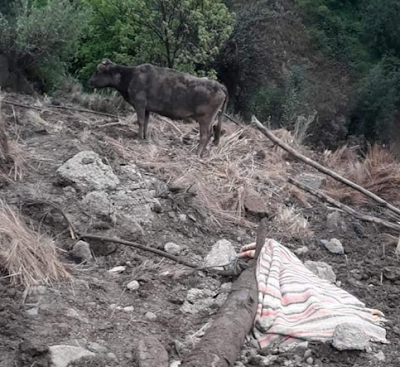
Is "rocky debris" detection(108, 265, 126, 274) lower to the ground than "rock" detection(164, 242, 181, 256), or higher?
higher

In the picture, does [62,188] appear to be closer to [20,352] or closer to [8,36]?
Result: [20,352]

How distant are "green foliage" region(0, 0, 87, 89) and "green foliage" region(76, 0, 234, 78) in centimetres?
322

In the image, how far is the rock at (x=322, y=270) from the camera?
7.39 m

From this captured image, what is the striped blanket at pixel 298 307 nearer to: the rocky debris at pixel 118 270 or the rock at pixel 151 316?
the rock at pixel 151 316

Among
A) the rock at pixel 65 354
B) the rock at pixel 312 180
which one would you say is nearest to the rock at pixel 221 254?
the rock at pixel 65 354

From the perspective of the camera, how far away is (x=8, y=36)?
14188 millimetres

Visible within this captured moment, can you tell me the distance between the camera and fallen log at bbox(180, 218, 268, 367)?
492 centimetres

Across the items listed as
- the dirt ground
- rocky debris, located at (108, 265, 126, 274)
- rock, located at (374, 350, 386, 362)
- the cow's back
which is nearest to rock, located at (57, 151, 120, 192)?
the dirt ground

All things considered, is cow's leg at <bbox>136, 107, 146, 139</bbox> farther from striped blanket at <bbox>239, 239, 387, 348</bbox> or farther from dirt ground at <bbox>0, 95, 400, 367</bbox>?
striped blanket at <bbox>239, 239, 387, 348</bbox>

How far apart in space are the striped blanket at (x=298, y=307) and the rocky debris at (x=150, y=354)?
797mm

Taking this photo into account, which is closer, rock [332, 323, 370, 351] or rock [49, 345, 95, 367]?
rock [49, 345, 95, 367]

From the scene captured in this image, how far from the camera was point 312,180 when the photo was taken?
1072 cm

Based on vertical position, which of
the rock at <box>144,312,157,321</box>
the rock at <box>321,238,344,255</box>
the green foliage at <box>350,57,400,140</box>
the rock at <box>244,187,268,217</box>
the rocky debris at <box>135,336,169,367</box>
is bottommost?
the green foliage at <box>350,57,400,140</box>

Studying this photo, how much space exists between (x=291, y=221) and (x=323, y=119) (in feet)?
54.7
